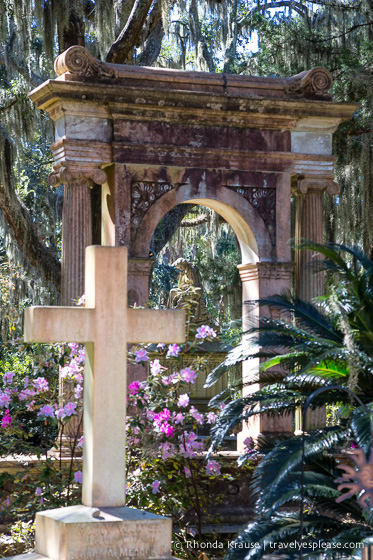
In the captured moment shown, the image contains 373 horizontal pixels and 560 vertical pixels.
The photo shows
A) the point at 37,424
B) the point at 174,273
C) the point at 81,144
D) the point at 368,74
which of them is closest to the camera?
the point at 81,144

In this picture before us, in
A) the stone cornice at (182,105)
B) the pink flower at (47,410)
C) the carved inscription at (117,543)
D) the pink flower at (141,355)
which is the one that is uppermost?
the stone cornice at (182,105)

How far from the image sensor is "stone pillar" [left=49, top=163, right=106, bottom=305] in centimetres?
1080

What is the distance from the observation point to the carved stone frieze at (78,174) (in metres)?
10.8

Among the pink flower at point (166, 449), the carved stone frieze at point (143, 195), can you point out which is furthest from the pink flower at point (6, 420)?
the carved stone frieze at point (143, 195)

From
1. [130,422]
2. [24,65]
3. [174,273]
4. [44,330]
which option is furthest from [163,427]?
[174,273]

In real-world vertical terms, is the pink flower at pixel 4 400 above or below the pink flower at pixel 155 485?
above

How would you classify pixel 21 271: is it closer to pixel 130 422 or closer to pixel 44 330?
pixel 130 422

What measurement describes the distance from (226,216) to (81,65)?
2599mm

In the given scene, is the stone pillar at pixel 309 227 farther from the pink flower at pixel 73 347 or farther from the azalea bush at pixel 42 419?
the pink flower at pixel 73 347

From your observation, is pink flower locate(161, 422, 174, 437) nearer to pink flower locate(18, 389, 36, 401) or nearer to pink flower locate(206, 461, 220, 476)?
pink flower locate(206, 461, 220, 476)

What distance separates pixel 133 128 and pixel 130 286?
1841 mm

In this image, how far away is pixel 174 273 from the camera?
25.4 metres

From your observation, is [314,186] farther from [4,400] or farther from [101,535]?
[101,535]


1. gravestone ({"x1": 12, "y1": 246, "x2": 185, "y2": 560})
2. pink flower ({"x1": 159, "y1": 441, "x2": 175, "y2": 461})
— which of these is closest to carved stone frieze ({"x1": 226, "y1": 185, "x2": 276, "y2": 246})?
pink flower ({"x1": 159, "y1": 441, "x2": 175, "y2": 461})
